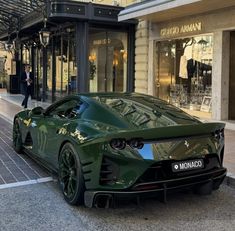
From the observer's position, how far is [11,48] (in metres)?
26.8

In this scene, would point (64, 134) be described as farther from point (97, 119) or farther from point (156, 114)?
point (156, 114)

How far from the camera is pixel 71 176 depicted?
522 cm

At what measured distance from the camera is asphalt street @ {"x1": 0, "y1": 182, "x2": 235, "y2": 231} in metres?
4.58

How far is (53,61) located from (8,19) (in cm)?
432

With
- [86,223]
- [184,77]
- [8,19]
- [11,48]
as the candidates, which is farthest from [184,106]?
[11,48]

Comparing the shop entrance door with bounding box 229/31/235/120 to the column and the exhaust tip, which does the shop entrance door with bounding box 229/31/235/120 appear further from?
the exhaust tip

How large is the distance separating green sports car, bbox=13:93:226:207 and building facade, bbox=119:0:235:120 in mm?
6866

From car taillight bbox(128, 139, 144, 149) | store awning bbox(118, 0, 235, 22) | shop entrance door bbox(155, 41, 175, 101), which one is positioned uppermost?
store awning bbox(118, 0, 235, 22)

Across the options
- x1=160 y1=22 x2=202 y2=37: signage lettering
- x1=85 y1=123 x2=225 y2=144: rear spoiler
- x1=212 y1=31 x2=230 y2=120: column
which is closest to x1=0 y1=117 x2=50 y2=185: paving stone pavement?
x1=85 y1=123 x2=225 y2=144: rear spoiler

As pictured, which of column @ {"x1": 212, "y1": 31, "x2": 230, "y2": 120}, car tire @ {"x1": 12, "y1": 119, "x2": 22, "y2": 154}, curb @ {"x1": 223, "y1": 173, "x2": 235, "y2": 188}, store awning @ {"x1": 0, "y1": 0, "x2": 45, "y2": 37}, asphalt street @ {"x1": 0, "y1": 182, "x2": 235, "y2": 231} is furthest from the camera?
store awning @ {"x1": 0, "y1": 0, "x2": 45, "y2": 37}

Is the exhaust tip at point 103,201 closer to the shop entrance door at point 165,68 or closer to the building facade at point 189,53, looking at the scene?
the building facade at point 189,53

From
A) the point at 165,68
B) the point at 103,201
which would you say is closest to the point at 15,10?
the point at 165,68

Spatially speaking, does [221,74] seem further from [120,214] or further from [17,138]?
[120,214]

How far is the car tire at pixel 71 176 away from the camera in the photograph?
5.00 metres
